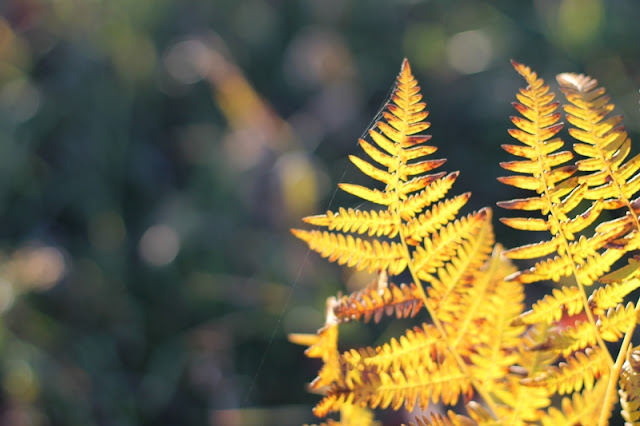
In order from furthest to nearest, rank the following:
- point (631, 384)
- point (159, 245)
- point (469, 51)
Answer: point (469, 51)
point (159, 245)
point (631, 384)

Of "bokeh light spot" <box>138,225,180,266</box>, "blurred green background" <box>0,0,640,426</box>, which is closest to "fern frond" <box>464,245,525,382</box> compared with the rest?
"blurred green background" <box>0,0,640,426</box>

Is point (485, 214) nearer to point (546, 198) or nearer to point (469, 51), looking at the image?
point (546, 198)

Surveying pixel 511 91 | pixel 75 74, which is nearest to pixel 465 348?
pixel 511 91

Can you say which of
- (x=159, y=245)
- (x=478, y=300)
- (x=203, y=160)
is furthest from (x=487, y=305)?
(x=203, y=160)

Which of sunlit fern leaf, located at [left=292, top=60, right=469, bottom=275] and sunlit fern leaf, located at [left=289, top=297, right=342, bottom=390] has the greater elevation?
sunlit fern leaf, located at [left=292, top=60, right=469, bottom=275]

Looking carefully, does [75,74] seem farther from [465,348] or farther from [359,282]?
[465,348]

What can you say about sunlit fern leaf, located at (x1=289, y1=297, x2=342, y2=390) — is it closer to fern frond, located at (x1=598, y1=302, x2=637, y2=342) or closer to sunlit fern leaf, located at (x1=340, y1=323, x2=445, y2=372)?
sunlit fern leaf, located at (x1=340, y1=323, x2=445, y2=372)

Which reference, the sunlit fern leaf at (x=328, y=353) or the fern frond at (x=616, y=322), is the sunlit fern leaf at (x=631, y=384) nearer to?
the fern frond at (x=616, y=322)
